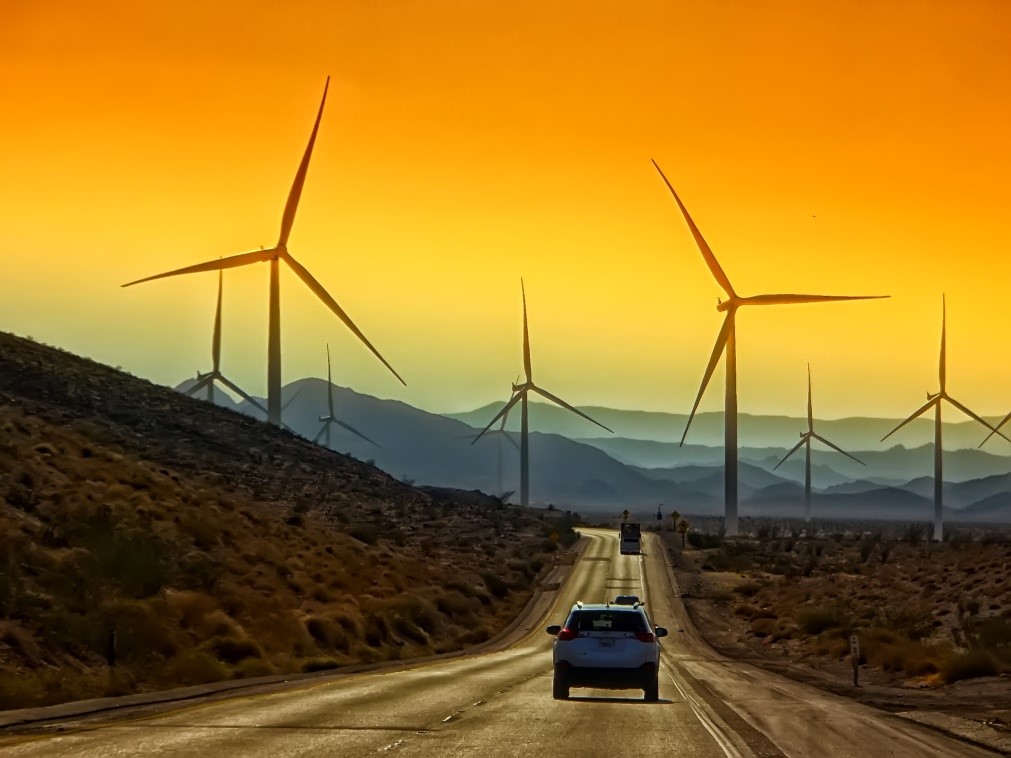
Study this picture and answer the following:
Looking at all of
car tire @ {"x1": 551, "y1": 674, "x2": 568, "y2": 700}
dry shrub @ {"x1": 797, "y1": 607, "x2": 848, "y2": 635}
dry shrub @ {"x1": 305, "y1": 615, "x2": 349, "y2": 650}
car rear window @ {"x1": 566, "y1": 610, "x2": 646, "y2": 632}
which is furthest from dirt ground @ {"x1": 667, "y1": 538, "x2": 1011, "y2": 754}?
dry shrub @ {"x1": 305, "y1": 615, "x2": 349, "y2": 650}

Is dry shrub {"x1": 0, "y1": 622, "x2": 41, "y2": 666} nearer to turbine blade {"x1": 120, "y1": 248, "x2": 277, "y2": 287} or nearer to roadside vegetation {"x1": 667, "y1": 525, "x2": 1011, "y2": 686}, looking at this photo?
roadside vegetation {"x1": 667, "y1": 525, "x2": 1011, "y2": 686}

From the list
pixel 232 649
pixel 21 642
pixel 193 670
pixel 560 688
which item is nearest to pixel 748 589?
pixel 232 649

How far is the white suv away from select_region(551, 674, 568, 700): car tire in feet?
0.05

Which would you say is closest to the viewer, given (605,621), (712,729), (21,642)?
(712,729)

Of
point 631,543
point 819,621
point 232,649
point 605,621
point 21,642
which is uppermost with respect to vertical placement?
point 631,543

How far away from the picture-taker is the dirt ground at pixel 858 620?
121ft

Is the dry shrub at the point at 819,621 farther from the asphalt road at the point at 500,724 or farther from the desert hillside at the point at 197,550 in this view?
the asphalt road at the point at 500,724

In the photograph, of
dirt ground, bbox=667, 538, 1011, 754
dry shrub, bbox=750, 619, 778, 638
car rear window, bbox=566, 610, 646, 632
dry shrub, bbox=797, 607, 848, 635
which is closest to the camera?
car rear window, bbox=566, 610, 646, 632

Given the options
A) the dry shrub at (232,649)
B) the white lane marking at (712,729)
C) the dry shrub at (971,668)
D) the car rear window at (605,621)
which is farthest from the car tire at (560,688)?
the dry shrub at (232,649)

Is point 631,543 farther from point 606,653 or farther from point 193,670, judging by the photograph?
point 606,653

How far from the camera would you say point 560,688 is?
33062 millimetres

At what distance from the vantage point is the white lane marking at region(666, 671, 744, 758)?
22.7 meters

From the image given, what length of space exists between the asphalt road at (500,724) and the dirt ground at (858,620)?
2058 mm

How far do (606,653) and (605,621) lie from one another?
75cm
